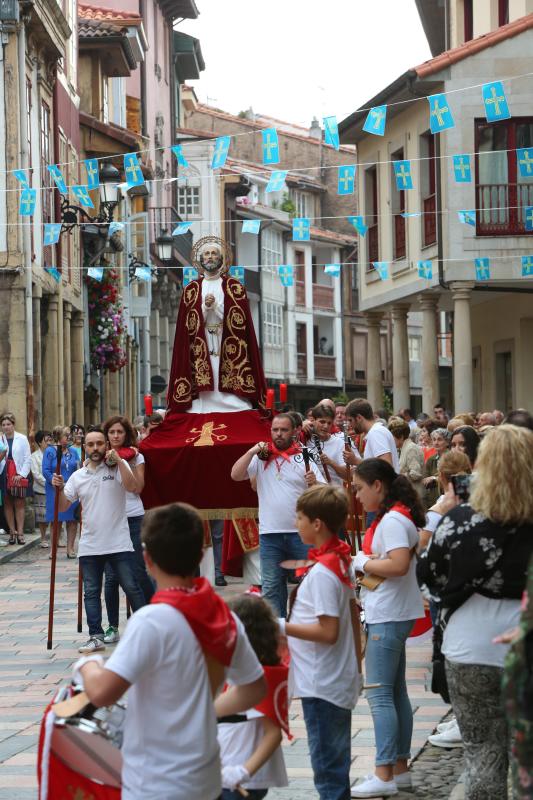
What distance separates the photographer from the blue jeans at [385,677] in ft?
23.8

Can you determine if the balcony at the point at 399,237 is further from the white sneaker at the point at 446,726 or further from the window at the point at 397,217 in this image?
the white sneaker at the point at 446,726

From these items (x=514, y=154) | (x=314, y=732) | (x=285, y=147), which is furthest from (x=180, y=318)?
(x=285, y=147)

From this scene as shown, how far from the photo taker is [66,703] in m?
4.63

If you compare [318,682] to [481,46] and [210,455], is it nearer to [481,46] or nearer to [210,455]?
[210,455]

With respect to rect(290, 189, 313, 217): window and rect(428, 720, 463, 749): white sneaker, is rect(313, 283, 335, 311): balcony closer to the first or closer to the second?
rect(290, 189, 313, 217): window

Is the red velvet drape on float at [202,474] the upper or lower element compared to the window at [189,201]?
lower

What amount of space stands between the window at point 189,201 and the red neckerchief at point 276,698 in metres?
57.5

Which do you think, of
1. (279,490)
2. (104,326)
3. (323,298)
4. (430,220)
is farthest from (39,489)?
(323,298)

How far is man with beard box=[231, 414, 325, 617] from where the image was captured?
11453mm

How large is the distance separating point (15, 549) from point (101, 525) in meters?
9.12

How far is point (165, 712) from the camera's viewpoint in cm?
456

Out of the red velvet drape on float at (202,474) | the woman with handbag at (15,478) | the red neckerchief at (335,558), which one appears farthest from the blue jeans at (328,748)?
the woman with handbag at (15,478)

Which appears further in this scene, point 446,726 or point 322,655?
point 446,726

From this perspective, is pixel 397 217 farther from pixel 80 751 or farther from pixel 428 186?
pixel 80 751
